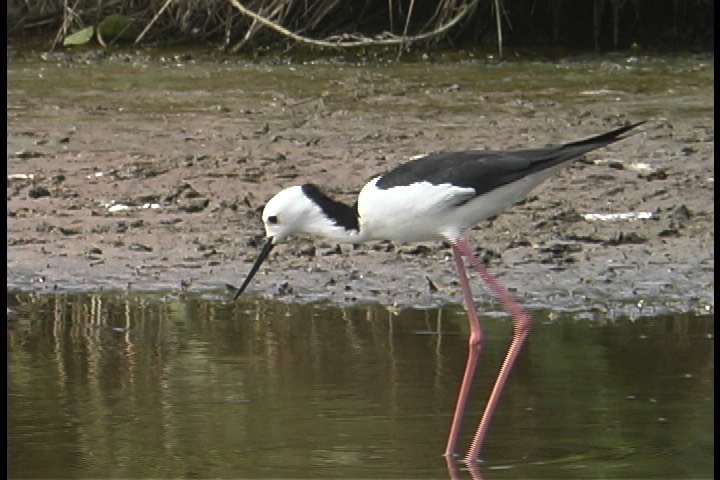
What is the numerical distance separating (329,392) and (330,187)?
3354 millimetres

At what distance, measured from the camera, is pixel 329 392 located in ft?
18.0

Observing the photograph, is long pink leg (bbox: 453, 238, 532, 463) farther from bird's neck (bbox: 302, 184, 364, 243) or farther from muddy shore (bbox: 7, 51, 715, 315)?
muddy shore (bbox: 7, 51, 715, 315)

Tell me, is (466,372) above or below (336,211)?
below

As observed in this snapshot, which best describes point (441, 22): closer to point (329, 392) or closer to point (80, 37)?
point (80, 37)

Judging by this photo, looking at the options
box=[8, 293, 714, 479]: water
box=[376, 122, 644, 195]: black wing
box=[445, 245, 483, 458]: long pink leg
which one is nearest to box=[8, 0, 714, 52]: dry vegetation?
box=[8, 293, 714, 479]: water

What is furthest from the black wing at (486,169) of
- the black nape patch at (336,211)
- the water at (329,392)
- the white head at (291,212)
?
the water at (329,392)

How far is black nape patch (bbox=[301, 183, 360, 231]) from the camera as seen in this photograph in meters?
5.62

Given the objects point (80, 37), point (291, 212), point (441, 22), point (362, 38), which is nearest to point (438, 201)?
point (291, 212)

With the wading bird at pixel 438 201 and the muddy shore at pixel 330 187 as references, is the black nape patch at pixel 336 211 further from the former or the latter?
the muddy shore at pixel 330 187

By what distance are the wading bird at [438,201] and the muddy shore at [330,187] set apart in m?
1.35

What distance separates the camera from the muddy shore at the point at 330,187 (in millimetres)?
7320

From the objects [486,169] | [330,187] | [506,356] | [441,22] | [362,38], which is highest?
[441,22]

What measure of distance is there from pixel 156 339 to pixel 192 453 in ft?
5.17

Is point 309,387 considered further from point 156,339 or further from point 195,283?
point 195,283
